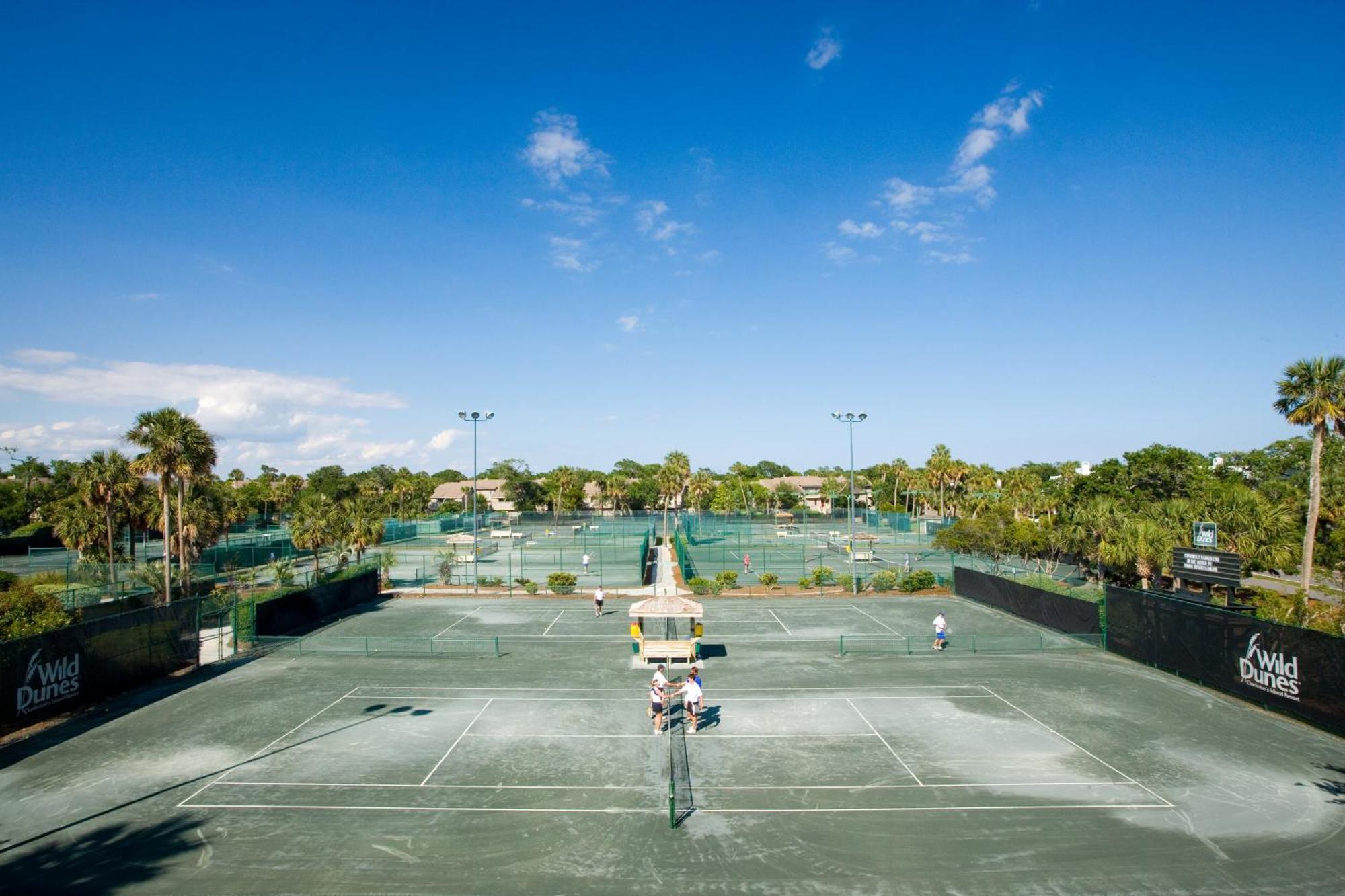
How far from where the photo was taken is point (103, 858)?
1173 centimetres

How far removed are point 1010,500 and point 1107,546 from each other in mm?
40615

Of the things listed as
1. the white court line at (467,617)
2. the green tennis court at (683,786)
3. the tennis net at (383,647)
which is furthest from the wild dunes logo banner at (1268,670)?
the white court line at (467,617)

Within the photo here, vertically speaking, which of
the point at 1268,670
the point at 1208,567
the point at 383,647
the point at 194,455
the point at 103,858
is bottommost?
the point at 383,647

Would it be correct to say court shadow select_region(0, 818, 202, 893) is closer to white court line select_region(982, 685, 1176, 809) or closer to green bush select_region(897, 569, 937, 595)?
white court line select_region(982, 685, 1176, 809)

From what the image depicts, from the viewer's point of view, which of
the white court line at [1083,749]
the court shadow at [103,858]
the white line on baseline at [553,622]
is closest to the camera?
the court shadow at [103,858]

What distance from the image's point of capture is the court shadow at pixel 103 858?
10.9m

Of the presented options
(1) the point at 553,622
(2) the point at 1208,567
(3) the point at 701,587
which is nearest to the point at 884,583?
(3) the point at 701,587

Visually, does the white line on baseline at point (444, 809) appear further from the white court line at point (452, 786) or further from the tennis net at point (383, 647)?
the tennis net at point (383, 647)

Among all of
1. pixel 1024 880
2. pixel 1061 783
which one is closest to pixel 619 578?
pixel 1061 783

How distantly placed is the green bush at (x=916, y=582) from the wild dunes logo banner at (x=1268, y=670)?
21.6 metres

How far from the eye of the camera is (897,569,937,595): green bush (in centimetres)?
4231

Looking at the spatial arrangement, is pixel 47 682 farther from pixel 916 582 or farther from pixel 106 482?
pixel 916 582

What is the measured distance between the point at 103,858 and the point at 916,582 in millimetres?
38533

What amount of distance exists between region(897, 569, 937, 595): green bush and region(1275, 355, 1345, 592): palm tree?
54.8ft
